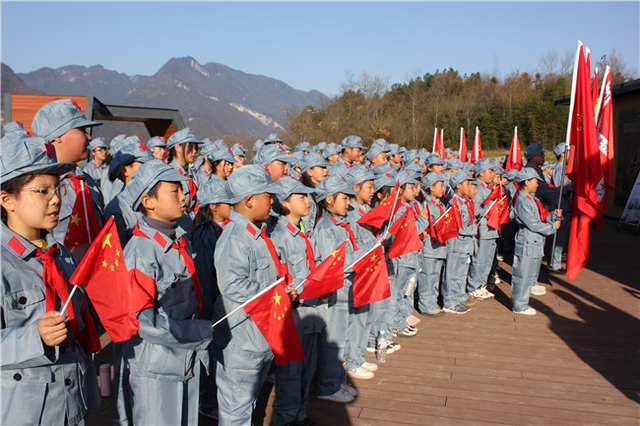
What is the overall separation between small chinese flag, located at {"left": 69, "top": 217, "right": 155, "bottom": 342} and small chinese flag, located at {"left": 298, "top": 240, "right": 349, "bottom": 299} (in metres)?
1.36

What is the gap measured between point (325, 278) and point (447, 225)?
3.70m

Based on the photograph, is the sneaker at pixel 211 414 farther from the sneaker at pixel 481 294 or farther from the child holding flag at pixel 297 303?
the sneaker at pixel 481 294

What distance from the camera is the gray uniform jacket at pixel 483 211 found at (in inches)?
316

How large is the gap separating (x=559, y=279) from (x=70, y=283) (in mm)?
9222

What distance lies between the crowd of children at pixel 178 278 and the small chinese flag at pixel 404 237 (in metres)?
0.35

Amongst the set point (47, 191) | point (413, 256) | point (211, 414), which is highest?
point (47, 191)

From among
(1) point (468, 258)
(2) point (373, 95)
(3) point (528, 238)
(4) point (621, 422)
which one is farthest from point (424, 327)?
(2) point (373, 95)

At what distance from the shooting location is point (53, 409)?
233cm

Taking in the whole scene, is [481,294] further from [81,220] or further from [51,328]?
[51,328]

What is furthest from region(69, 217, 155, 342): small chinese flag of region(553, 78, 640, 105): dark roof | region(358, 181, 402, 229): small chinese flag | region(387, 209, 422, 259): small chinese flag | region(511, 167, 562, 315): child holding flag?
region(553, 78, 640, 105): dark roof

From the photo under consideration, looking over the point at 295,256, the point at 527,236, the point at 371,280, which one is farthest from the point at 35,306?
the point at 527,236

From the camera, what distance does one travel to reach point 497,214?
7.80 m

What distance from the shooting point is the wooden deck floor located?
176 inches

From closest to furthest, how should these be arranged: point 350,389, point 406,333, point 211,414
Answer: point 211,414, point 350,389, point 406,333
